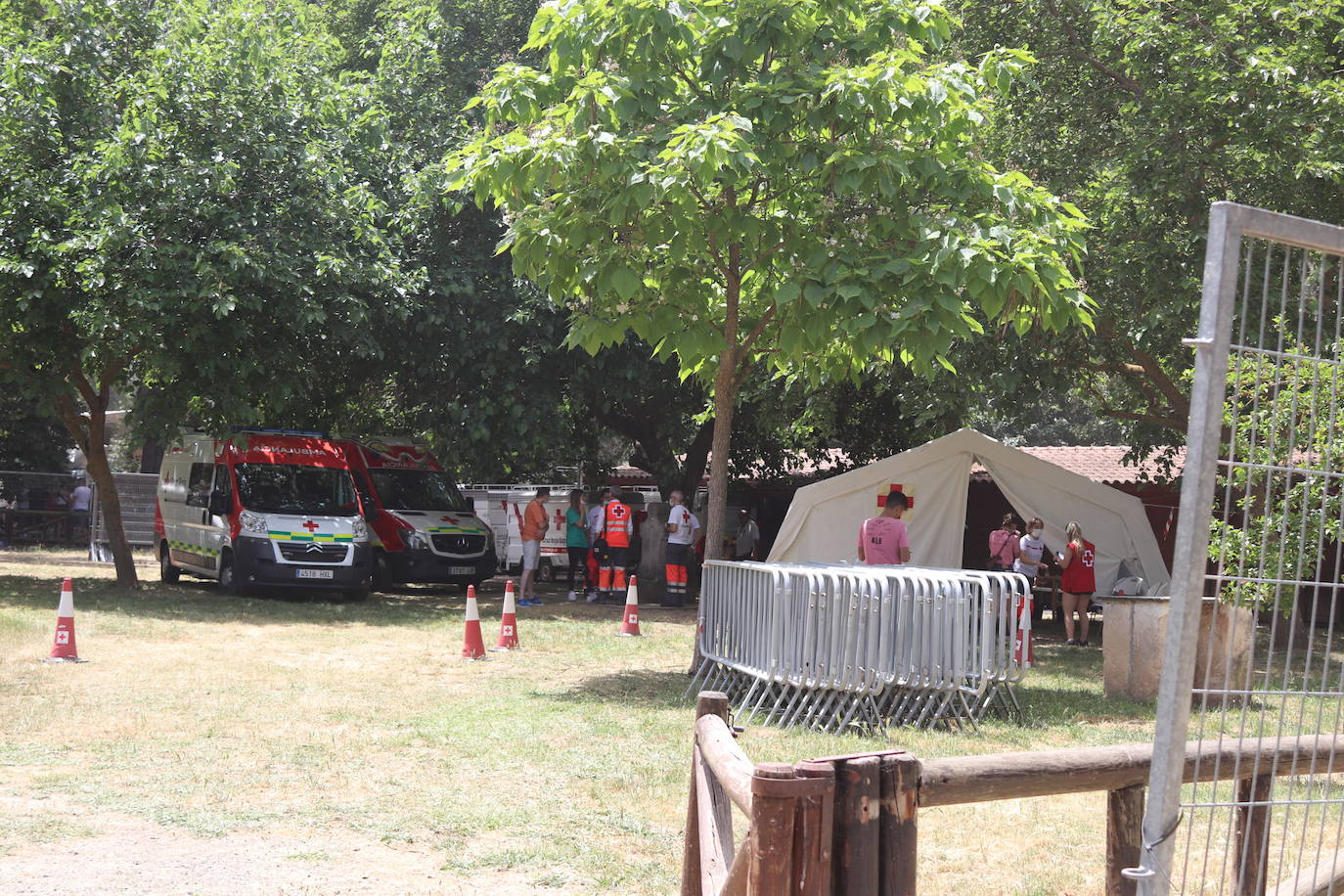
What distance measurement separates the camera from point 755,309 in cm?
1224

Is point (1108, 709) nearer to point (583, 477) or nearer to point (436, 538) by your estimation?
point (436, 538)

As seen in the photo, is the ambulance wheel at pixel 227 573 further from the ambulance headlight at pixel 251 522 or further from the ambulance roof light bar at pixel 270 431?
the ambulance roof light bar at pixel 270 431

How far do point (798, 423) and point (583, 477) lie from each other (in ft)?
24.4

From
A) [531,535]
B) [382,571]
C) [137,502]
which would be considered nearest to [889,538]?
[531,535]

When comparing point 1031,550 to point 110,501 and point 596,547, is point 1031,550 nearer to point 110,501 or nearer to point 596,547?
point 596,547

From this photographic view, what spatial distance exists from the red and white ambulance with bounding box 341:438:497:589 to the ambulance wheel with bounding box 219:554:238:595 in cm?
268

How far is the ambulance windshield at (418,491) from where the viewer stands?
22.0m

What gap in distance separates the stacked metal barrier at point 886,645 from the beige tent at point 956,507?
8974 millimetres

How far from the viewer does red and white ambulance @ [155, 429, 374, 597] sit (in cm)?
1877

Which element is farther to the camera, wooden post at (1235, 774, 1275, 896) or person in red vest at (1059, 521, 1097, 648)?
person in red vest at (1059, 521, 1097, 648)

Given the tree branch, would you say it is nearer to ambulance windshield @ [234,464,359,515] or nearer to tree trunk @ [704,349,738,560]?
tree trunk @ [704,349,738,560]

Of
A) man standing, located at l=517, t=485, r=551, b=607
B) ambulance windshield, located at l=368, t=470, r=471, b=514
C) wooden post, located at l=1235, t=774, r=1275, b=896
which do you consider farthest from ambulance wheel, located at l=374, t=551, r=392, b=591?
wooden post, located at l=1235, t=774, r=1275, b=896

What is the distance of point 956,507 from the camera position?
62.0 ft

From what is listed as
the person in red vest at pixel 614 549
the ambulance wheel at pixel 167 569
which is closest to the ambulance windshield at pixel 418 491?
the person in red vest at pixel 614 549
